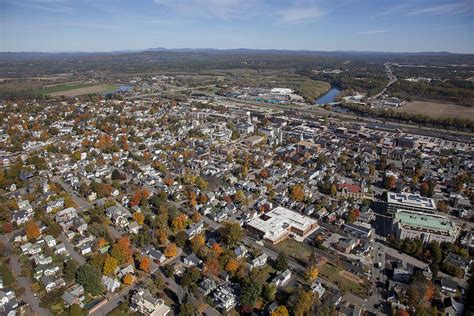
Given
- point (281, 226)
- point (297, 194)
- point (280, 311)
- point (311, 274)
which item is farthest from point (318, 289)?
point (297, 194)

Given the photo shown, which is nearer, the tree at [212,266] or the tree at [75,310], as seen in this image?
the tree at [75,310]

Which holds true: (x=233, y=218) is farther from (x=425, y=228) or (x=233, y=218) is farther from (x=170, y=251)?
(x=425, y=228)

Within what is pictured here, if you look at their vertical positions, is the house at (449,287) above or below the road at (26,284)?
above

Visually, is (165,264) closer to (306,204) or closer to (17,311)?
(17,311)

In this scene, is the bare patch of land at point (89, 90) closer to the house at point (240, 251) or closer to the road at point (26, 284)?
the road at point (26, 284)

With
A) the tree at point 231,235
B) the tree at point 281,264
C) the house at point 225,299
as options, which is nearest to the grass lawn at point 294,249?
the tree at point 281,264

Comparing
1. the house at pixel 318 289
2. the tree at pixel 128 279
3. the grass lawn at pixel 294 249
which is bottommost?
the grass lawn at pixel 294 249
